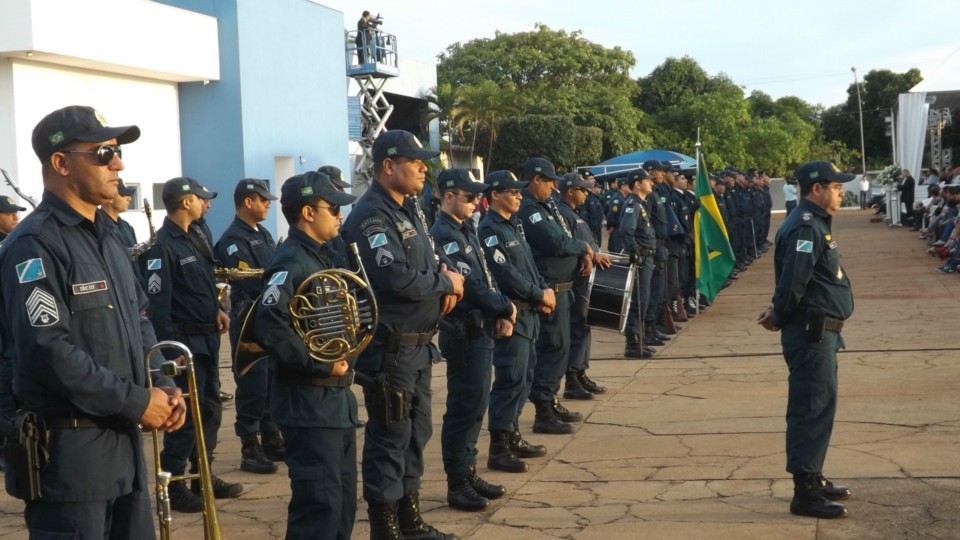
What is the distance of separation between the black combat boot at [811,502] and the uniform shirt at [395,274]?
2189 mm

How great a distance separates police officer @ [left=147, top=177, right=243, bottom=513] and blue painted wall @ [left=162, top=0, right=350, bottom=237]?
17.2 meters

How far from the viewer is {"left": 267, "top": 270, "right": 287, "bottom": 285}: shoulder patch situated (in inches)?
201

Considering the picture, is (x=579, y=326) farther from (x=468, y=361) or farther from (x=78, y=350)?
(x=78, y=350)

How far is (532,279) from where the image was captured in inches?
323

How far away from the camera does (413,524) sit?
6.18 meters

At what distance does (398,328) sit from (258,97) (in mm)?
20439

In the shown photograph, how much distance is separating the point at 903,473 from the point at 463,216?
323 centimetres

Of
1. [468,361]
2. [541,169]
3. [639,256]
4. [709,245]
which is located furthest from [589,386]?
[709,245]

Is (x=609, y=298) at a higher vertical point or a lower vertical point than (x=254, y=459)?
higher

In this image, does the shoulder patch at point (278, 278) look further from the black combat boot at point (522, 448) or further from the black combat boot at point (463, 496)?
the black combat boot at point (522, 448)

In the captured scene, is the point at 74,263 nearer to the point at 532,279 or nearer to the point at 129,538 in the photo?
the point at 129,538

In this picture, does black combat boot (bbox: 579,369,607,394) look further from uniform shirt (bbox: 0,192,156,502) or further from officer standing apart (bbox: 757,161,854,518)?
uniform shirt (bbox: 0,192,156,502)

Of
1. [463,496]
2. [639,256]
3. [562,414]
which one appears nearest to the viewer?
[463,496]

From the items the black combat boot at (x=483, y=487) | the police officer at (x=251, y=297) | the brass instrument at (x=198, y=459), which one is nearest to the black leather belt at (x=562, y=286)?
the police officer at (x=251, y=297)
